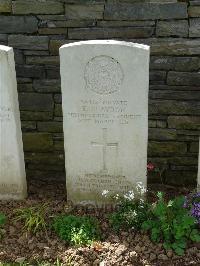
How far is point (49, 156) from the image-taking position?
15.3 ft

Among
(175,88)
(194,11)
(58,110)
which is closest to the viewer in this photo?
→ (194,11)

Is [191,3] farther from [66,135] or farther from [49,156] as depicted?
[49,156]

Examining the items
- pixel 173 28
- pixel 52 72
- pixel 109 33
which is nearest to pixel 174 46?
pixel 173 28

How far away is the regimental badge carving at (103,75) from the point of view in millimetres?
3508

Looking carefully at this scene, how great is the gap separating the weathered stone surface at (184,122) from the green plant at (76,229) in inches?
48.0

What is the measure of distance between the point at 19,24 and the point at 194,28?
1.57 metres

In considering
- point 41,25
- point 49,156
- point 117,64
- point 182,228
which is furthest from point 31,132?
point 182,228

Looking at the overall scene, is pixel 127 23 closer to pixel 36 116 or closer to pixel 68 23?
pixel 68 23

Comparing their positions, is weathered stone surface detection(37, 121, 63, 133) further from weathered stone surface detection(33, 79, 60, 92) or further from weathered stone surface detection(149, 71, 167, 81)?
weathered stone surface detection(149, 71, 167, 81)

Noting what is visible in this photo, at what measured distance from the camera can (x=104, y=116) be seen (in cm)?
371

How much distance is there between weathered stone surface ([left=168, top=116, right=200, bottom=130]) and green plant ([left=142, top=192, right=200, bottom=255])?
94 centimetres

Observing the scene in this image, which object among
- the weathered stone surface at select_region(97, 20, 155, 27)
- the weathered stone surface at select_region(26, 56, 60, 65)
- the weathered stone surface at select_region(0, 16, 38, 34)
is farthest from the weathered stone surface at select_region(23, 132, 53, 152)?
the weathered stone surface at select_region(97, 20, 155, 27)

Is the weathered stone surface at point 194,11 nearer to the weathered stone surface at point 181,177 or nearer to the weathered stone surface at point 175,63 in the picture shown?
the weathered stone surface at point 175,63

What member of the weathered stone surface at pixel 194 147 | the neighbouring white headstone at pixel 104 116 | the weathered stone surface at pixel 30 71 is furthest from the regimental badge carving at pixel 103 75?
the weathered stone surface at pixel 194 147
